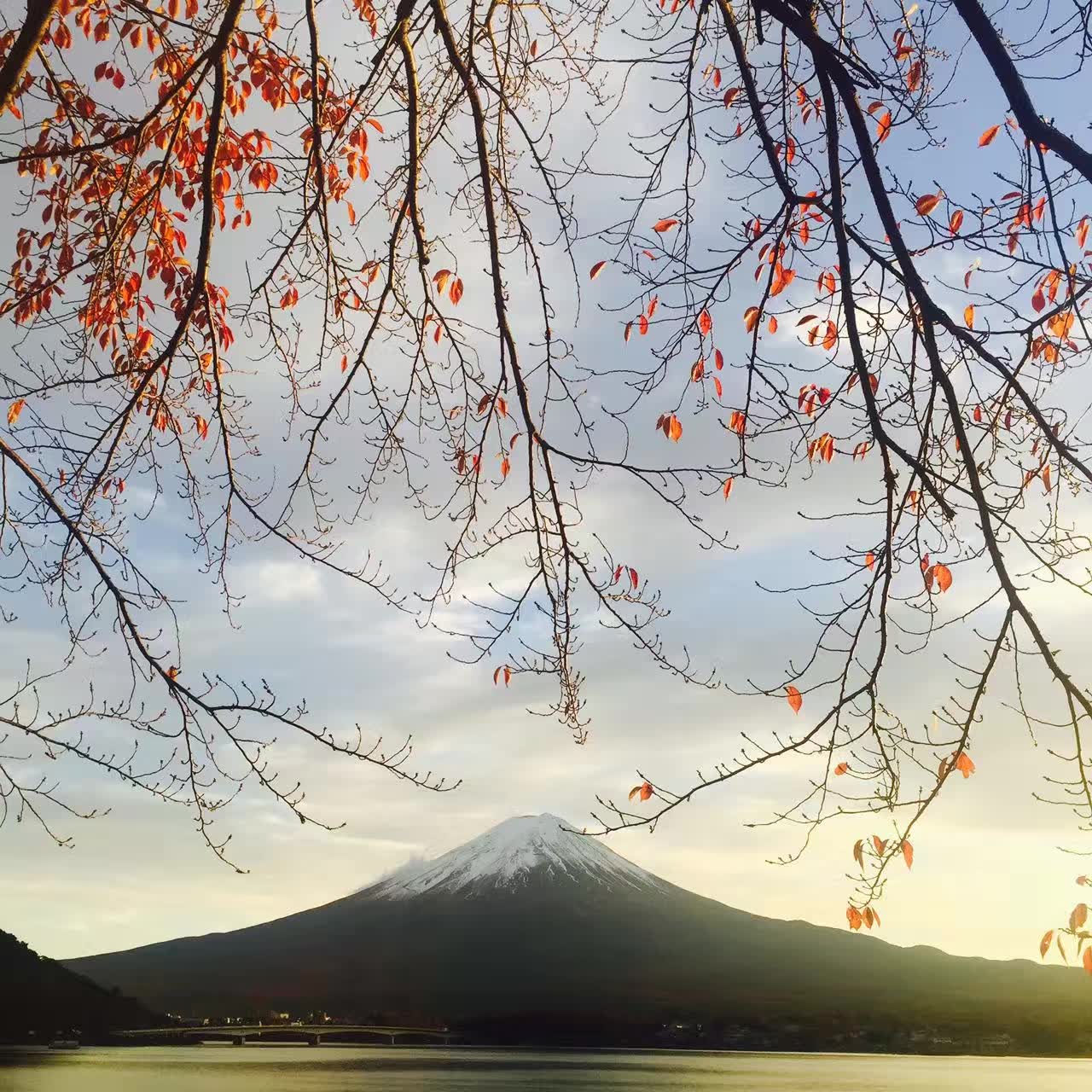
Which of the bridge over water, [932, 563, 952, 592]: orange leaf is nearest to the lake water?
the bridge over water

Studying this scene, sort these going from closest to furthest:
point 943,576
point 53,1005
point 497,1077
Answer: point 943,576 < point 497,1077 < point 53,1005

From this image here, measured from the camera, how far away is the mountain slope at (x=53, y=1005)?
137625mm

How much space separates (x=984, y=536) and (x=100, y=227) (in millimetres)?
5318

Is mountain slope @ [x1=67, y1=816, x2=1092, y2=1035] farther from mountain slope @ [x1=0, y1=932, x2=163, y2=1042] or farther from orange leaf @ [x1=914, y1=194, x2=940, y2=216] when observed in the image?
orange leaf @ [x1=914, y1=194, x2=940, y2=216]

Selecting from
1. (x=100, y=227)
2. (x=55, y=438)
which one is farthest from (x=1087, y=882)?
(x=100, y=227)

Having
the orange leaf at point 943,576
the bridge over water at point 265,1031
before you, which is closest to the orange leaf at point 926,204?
the orange leaf at point 943,576

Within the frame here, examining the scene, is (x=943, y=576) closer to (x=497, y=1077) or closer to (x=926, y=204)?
(x=926, y=204)

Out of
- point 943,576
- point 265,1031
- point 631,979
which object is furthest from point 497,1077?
point 943,576

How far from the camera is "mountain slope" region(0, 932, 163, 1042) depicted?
138 m

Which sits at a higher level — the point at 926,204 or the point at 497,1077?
the point at 926,204

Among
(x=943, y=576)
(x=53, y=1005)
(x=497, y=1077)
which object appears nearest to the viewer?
(x=943, y=576)

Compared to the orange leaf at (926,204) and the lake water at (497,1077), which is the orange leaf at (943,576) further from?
the lake water at (497,1077)

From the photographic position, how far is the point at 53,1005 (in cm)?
14625

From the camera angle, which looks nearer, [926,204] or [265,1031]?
[926,204]
